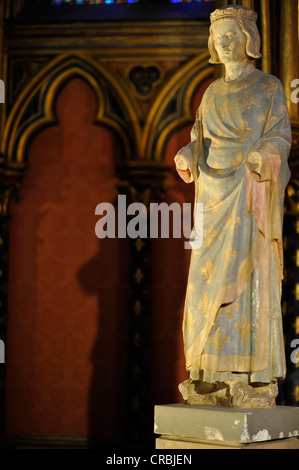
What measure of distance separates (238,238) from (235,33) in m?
1.03

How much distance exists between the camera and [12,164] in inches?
289

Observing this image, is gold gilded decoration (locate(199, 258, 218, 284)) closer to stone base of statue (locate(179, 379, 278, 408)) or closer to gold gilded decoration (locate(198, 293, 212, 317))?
gold gilded decoration (locate(198, 293, 212, 317))

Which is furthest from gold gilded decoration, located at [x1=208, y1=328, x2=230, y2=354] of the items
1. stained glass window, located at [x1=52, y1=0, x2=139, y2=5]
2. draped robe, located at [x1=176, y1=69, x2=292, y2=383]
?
stained glass window, located at [x1=52, y1=0, x2=139, y2=5]

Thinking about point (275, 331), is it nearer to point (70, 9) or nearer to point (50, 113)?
point (50, 113)

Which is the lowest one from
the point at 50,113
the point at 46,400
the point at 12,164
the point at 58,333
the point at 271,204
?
the point at 46,400

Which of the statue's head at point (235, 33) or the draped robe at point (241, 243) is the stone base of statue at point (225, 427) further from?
the statue's head at point (235, 33)

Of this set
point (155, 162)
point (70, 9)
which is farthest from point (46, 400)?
point (70, 9)

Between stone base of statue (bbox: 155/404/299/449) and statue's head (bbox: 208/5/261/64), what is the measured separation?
1.72 m

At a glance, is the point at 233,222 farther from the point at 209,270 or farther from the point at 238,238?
the point at 209,270

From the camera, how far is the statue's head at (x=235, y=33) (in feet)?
14.3

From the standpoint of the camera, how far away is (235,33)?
14.3ft

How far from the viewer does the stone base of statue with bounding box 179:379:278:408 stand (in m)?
4.02

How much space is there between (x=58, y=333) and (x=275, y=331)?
3.41m

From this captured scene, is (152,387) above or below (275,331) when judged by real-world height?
below
